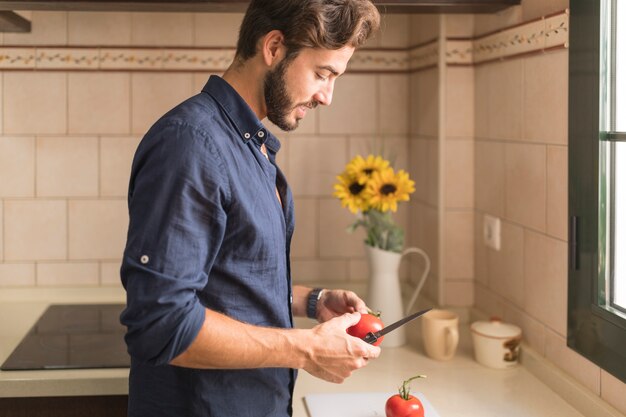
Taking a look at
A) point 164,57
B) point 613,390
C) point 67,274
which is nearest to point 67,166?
point 67,274

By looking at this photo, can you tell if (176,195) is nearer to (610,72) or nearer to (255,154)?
(255,154)

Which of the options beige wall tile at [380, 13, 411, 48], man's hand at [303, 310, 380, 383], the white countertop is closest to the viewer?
man's hand at [303, 310, 380, 383]

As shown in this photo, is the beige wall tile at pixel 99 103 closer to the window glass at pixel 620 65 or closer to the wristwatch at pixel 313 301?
the wristwatch at pixel 313 301

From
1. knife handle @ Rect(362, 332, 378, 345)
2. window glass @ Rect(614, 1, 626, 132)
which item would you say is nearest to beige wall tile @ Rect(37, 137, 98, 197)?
knife handle @ Rect(362, 332, 378, 345)

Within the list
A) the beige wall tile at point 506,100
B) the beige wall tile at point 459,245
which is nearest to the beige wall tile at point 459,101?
the beige wall tile at point 506,100

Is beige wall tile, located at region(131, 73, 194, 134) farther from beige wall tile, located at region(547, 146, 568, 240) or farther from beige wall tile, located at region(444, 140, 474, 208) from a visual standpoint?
beige wall tile, located at region(547, 146, 568, 240)

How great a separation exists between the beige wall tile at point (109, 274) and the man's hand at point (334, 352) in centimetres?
126

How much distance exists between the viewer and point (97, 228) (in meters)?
2.29

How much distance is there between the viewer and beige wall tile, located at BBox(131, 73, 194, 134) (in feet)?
7.41

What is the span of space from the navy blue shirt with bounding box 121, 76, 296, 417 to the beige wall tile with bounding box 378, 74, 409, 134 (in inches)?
41.9

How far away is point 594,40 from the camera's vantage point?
1.44 meters

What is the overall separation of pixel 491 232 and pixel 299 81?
970mm

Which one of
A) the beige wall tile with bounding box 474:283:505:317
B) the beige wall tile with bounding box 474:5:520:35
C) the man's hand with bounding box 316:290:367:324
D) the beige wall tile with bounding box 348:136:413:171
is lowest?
the beige wall tile with bounding box 474:283:505:317

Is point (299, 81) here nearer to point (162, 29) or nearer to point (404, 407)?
point (404, 407)
